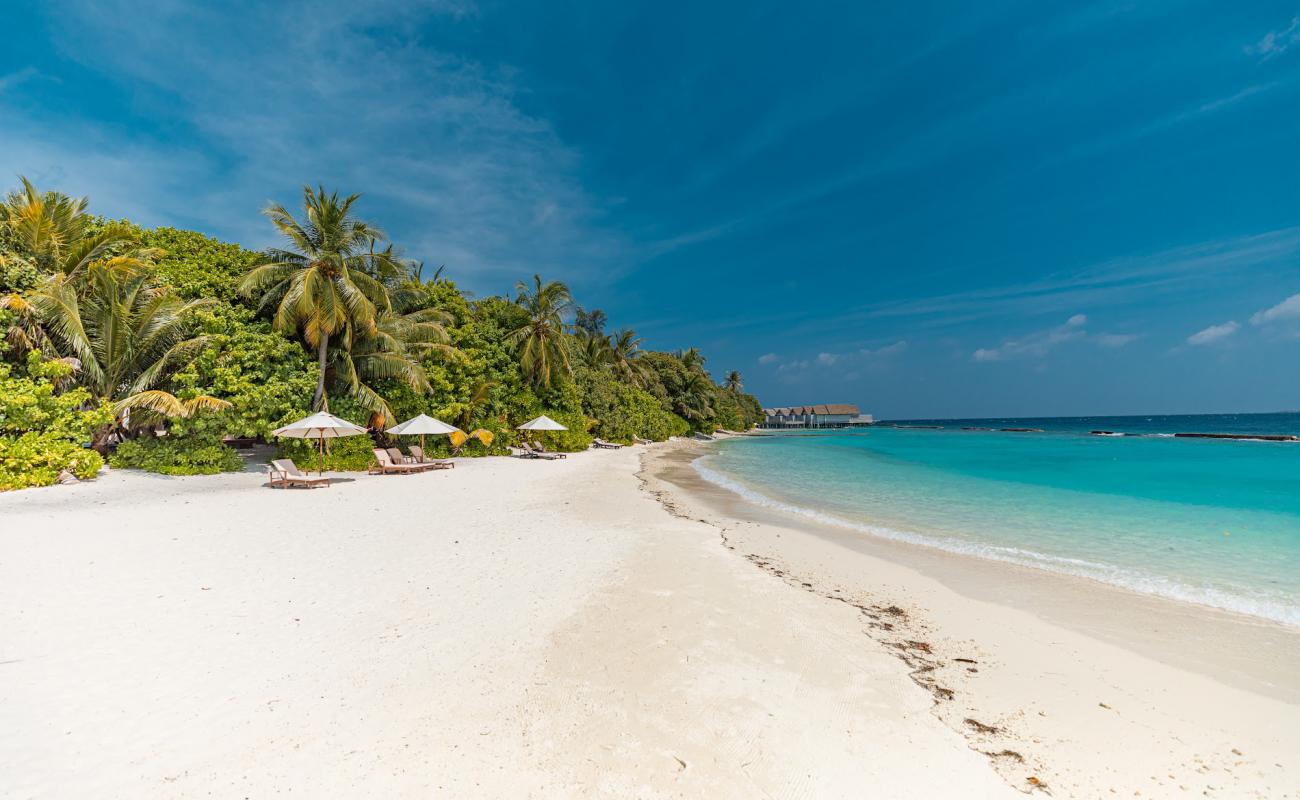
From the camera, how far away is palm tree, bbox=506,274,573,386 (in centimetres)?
2523

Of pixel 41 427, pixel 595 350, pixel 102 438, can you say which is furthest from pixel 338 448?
pixel 595 350

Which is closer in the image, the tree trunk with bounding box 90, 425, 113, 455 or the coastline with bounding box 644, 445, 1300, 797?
the coastline with bounding box 644, 445, 1300, 797

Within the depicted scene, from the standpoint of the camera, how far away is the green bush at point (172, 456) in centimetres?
1375

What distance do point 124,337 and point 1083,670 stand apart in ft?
67.5

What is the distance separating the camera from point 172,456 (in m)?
13.9

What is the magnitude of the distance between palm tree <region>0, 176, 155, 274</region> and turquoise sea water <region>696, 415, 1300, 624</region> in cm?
1927

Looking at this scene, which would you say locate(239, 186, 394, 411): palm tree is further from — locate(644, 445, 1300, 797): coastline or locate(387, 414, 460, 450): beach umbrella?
locate(644, 445, 1300, 797): coastline

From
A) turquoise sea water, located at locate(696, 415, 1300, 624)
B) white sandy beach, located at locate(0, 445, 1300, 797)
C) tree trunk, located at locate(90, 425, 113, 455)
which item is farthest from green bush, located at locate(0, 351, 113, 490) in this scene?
turquoise sea water, located at locate(696, 415, 1300, 624)

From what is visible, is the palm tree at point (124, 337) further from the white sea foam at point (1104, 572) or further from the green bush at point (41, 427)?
the white sea foam at point (1104, 572)

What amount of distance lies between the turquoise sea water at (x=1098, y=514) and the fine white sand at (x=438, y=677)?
192 inches

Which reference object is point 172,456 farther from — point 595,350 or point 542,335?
point 595,350

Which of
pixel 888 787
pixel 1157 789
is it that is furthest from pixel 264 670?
pixel 1157 789

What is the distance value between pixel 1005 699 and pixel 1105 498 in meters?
15.0

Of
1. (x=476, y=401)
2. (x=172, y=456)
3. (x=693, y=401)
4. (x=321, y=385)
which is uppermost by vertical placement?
(x=693, y=401)
